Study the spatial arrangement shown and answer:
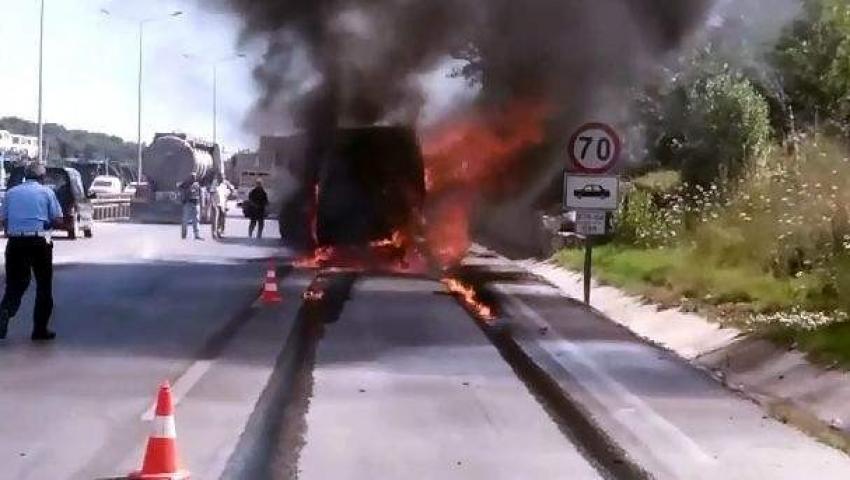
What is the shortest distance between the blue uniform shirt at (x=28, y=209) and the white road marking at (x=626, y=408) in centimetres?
497

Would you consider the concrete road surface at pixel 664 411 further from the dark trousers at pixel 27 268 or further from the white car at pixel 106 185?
the white car at pixel 106 185

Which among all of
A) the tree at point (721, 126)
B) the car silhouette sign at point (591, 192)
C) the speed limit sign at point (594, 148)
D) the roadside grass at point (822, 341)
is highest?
the tree at point (721, 126)

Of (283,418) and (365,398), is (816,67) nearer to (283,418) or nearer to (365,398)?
(365,398)

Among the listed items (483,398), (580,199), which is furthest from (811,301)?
(483,398)

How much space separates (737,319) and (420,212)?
12683mm

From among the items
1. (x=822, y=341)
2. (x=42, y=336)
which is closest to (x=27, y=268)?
(x=42, y=336)

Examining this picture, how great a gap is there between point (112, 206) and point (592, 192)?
3831 cm

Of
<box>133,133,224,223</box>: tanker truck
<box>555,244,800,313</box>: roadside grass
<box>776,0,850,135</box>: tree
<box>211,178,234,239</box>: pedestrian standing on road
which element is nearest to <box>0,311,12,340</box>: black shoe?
<box>555,244,800,313</box>: roadside grass

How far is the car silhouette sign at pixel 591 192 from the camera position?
63.5 ft

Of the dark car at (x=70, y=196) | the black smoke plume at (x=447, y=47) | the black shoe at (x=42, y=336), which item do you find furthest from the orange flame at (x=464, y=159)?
the black shoe at (x=42, y=336)

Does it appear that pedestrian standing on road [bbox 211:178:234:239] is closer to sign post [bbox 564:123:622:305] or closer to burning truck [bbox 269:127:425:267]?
burning truck [bbox 269:127:425:267]

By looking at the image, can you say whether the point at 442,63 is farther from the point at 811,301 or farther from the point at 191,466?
the point at 191,466

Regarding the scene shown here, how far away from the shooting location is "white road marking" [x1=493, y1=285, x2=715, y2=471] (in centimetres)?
884

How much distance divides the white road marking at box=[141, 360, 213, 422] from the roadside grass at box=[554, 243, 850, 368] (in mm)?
5170
